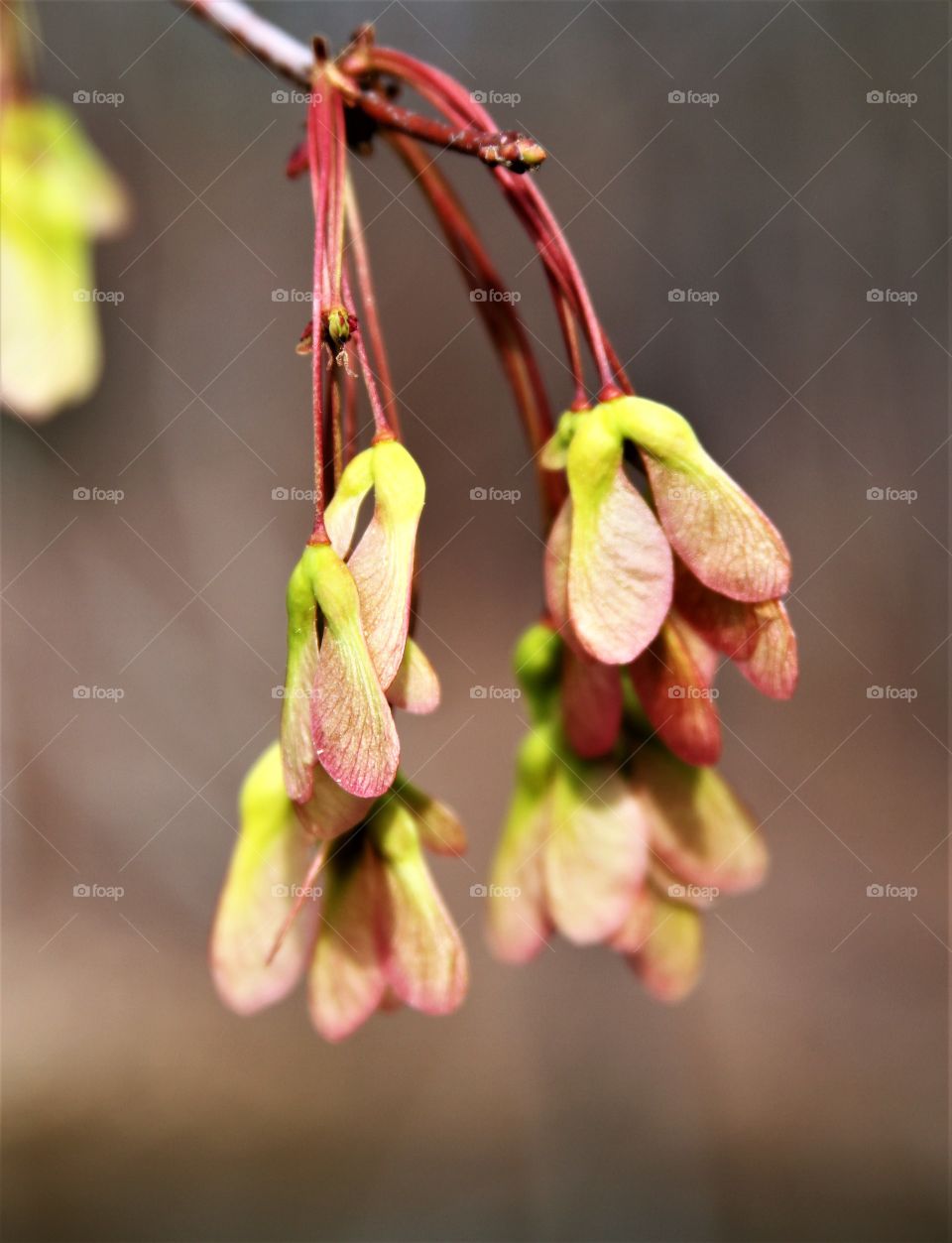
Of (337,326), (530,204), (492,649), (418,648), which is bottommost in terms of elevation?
(418,648)

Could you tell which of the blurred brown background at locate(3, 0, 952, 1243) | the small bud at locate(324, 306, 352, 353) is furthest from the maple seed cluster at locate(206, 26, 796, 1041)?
the blurred brown background at locate(3, 0, 952, 1243)

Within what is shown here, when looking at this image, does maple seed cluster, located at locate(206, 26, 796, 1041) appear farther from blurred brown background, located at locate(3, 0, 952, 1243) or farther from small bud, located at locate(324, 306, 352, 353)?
blurred brown background, located at locate(3, 0, 952, 1243)

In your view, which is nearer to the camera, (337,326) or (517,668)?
(337,326)

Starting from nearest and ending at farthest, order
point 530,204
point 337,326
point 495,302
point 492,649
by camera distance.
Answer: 1. point 337,326
2. point 530,204
3. point 495,302
4. point 492,649

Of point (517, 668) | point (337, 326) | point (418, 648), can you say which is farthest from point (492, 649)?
point (337, 326)

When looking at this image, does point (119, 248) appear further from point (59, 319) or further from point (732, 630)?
point (732, 630)

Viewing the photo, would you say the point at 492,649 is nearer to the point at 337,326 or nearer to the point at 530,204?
the point at 530,204

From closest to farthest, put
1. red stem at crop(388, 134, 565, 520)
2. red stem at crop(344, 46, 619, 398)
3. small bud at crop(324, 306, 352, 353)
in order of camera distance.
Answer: small bud at crop(324, 306, 352, 353) → red stem at crop(344, 46, 619, 398) → red stem at crop(388, 134, 565, 520)

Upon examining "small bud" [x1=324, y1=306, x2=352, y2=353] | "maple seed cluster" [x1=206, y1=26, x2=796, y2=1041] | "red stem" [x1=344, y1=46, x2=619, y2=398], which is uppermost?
"red stem" [x1=344, y1=46, x2=619, y2=398]
